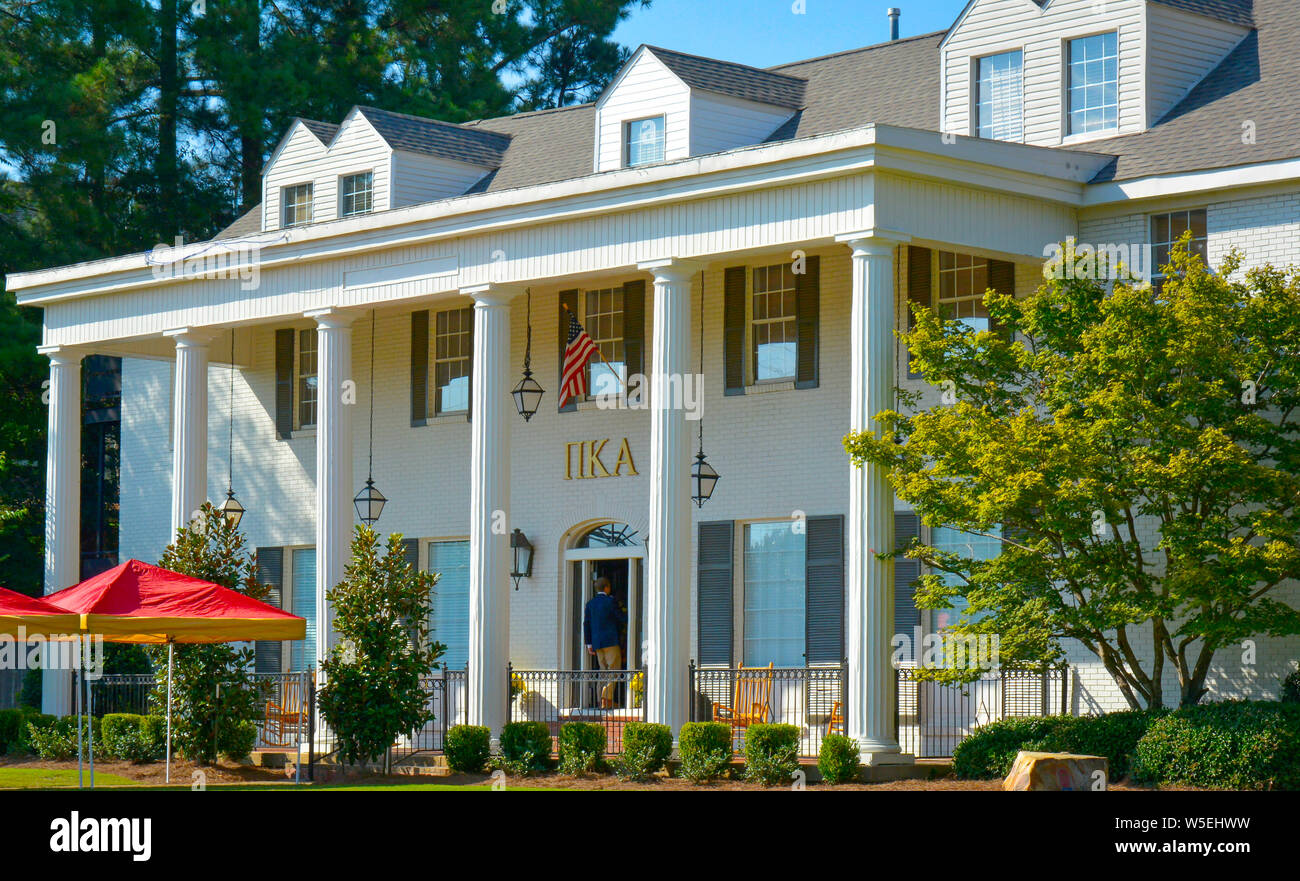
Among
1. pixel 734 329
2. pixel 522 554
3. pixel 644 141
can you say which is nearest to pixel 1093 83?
pixel 734 329

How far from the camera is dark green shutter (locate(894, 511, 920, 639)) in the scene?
24.0 m

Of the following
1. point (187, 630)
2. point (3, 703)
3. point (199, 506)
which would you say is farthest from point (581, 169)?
point (3, 703)

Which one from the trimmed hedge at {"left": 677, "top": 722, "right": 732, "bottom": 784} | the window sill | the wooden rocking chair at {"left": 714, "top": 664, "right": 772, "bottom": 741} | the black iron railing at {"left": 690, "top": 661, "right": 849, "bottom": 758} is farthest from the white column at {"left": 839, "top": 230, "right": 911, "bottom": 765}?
the window sill

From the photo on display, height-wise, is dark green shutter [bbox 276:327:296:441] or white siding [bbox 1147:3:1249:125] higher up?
white siding [bbox 1147:3:1249:125]

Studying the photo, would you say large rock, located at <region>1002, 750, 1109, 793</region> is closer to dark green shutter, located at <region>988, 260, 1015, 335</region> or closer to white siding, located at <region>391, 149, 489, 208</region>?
dark green shutter, located at <region>988, 260, 1015, 335</region>

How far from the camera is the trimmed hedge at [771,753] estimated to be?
67.4ft

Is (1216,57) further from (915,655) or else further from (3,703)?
(3,703)

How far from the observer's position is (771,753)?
67.9 feet

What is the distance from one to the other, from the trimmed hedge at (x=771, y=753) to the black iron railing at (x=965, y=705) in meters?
1.93

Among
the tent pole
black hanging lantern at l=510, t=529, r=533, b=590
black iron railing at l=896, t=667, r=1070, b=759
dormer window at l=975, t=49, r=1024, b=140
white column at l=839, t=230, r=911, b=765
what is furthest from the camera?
black hanging lantern at l=510, t=529, r=533, b=590

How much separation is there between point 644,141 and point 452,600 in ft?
27.0

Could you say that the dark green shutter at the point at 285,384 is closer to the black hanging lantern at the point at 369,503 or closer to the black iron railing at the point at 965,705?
the black hanging lantern at the point at 369,503

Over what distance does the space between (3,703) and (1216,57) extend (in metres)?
26.2

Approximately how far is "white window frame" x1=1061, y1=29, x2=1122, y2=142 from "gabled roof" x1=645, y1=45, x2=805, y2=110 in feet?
15.4
